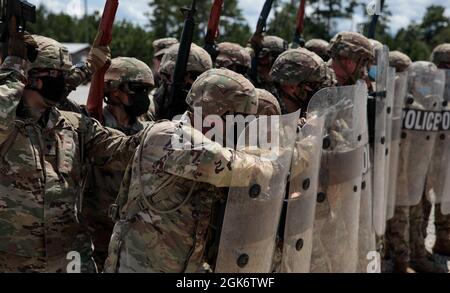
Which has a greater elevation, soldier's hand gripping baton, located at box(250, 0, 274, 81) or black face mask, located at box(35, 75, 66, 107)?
soldier's hand gripping baton, located at box(250, 0, 274, 81)

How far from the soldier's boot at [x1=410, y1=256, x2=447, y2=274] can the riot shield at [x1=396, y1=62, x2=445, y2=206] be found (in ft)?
2.52

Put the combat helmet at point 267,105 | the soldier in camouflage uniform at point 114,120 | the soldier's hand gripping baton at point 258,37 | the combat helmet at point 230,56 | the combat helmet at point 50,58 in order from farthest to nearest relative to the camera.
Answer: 1. the soldier's hand gripping baton at point 258,37
2. the combat helmet at point 230,56
3. the soldier in camouflage uniform at point 114,120
4. the combat helmet at point 267,105
5. the combat helmet at point 50,58

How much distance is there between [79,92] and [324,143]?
12488 millimetres

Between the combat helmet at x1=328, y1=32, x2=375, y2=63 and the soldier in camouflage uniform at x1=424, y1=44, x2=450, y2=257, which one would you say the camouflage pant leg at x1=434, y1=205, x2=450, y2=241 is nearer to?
the soldier in camouflage uniform at x1=424, y1=44, x2=450, y2=257

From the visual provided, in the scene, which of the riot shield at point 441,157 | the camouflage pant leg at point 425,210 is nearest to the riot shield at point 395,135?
the riot shield at point 441,157

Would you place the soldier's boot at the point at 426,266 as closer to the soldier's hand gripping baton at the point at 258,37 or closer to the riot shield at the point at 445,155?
the riot shield at the point at 445,155

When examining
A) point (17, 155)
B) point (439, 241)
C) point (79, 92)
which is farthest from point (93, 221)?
point (79, 92)

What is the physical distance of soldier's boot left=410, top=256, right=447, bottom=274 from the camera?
18.5 feet

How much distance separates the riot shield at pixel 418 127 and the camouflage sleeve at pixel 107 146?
115 inches

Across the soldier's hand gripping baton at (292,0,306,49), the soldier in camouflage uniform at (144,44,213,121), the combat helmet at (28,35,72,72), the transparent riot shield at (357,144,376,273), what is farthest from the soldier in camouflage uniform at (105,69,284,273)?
the soldier's hand gripping baton at (292,0,306,49)

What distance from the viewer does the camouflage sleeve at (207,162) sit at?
2.25 meters

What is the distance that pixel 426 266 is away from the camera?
223 inches

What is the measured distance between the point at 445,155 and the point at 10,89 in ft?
13.7

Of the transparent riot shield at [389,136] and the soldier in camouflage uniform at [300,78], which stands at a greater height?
the soldier in camouflage uniform at [300,78]
